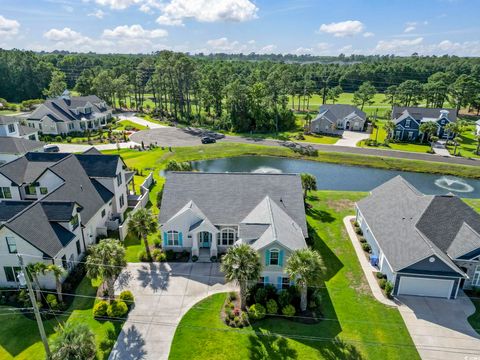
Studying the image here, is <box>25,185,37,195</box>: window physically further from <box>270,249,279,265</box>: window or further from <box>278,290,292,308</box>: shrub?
<box>278,290,292,308</box>: shrub

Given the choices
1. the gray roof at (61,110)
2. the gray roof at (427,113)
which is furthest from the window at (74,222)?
the gray roof at (427,113)

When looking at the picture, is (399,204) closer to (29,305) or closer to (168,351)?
(168,351)

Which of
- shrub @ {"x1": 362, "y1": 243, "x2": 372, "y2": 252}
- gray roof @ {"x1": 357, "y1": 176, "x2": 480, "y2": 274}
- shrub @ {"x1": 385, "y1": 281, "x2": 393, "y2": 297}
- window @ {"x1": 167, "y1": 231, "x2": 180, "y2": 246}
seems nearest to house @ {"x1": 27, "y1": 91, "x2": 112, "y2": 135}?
window @ {"x1": 167, "y1": 231, "x2": 180, "y2": 246}

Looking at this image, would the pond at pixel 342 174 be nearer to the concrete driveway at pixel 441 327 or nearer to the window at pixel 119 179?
the window at pixel 119 179

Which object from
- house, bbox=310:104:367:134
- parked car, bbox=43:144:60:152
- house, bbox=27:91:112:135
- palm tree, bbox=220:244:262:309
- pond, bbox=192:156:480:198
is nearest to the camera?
palm tree, bbox=220:244:262:309

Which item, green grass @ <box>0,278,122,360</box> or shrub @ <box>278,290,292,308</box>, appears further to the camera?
shrub @ <box>278,290,292,308</box>

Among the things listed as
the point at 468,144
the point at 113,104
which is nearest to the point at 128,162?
the point at 113,104
